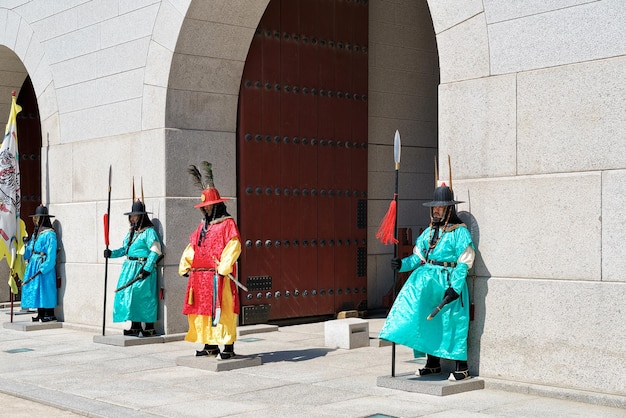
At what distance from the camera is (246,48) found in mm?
10898

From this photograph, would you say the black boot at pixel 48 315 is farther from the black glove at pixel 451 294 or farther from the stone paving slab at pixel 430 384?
the black glove at pixel 451 294

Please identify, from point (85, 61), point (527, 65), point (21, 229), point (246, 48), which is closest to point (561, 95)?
point (527, 65)

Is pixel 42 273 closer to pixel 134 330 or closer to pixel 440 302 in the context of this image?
pixel 134 330

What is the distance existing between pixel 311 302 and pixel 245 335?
130cm

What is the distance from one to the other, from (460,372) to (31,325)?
21.9ft

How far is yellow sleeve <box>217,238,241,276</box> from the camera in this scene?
831 centimetres

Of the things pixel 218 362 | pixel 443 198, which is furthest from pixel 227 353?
pixel 443 198

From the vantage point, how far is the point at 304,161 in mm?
11617

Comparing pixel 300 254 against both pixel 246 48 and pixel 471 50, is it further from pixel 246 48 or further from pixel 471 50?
pixel 471 50

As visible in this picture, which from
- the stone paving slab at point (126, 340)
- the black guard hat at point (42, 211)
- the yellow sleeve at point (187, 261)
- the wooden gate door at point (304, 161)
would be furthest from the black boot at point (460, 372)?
the black guard hat at point (42, 211)

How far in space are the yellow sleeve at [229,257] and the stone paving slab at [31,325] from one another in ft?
14.7

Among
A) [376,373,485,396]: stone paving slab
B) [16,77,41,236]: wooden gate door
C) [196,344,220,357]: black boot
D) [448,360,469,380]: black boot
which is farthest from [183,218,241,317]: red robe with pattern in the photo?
[16,77,41,236]: wooden gate door

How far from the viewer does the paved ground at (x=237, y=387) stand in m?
6.53

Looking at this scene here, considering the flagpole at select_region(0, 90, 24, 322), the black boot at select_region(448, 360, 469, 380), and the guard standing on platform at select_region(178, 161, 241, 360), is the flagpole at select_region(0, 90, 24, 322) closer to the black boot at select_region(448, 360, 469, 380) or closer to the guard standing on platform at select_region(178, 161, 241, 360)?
the guard standing on platform at select_region(178, 161, 241, 360)
